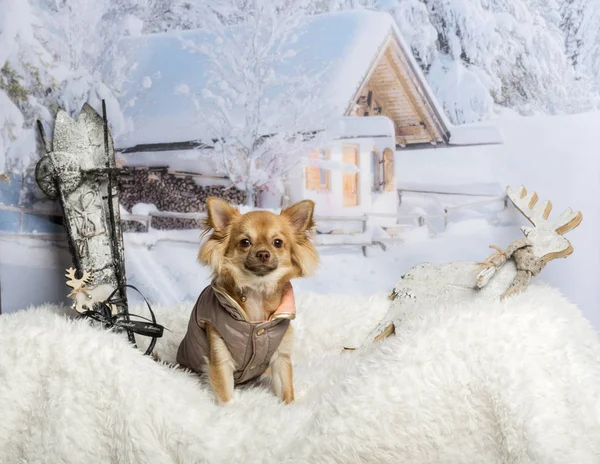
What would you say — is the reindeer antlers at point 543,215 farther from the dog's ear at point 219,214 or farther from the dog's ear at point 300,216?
the dog's ear at point 219,214

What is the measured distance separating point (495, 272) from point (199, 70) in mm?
1428

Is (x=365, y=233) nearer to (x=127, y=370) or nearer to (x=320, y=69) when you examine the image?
(x=320, y=69)

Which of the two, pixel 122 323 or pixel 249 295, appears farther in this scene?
pixel 122 323

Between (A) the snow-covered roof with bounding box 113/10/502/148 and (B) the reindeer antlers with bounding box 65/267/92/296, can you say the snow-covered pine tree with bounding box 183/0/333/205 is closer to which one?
(A) the snow-covered roof with bounding box 113/10/502/148

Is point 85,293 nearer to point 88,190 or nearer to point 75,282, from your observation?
point 75,282

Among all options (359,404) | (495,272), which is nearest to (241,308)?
(359,404)

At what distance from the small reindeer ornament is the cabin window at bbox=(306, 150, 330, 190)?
2.99 feet

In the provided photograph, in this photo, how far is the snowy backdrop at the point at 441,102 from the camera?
2398mm

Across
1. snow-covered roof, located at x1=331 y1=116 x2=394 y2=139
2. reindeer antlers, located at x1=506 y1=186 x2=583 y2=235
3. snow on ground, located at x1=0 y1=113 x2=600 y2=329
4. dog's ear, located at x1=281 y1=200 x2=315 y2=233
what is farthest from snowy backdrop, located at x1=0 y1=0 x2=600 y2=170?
dog's ear, located at x1=281 y1=200 x2=315 y2=233

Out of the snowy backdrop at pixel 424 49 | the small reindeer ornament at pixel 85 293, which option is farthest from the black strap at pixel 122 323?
the snowy backdrop at pixel 424 49

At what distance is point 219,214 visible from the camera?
1.79m

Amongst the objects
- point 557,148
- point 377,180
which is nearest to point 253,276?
point 377,180

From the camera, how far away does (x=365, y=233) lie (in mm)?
2535

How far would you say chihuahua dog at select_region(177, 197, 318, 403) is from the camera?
1740mm
